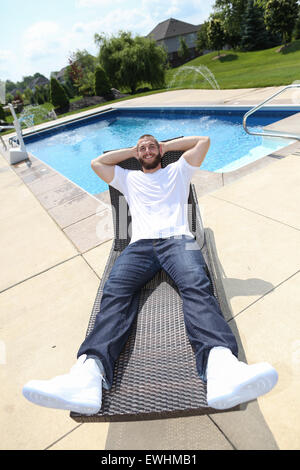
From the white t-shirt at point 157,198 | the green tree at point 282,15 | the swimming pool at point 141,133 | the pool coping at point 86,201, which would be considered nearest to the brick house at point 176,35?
the green tree at point 282,15

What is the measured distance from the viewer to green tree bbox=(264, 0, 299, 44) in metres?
25.6

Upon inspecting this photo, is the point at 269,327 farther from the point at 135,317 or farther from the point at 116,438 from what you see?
the point at 116,438

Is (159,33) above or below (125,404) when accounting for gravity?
above

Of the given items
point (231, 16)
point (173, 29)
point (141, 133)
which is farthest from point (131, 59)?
point (173, 29)

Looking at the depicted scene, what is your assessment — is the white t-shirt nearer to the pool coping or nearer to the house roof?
the pool coping

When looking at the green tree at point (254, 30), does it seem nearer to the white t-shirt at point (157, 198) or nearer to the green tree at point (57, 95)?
the green tree at point (57, 95)

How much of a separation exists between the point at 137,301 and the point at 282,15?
35.4 metres

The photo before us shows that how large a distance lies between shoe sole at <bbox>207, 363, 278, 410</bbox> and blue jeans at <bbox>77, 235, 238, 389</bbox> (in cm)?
18

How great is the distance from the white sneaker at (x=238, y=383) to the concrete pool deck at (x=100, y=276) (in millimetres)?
405

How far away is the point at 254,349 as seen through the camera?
1908 millimetres

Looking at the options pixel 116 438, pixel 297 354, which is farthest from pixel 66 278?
pixel 297 354

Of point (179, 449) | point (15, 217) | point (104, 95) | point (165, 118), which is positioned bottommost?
point (179, 449)

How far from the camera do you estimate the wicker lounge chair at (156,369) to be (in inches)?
54.2
